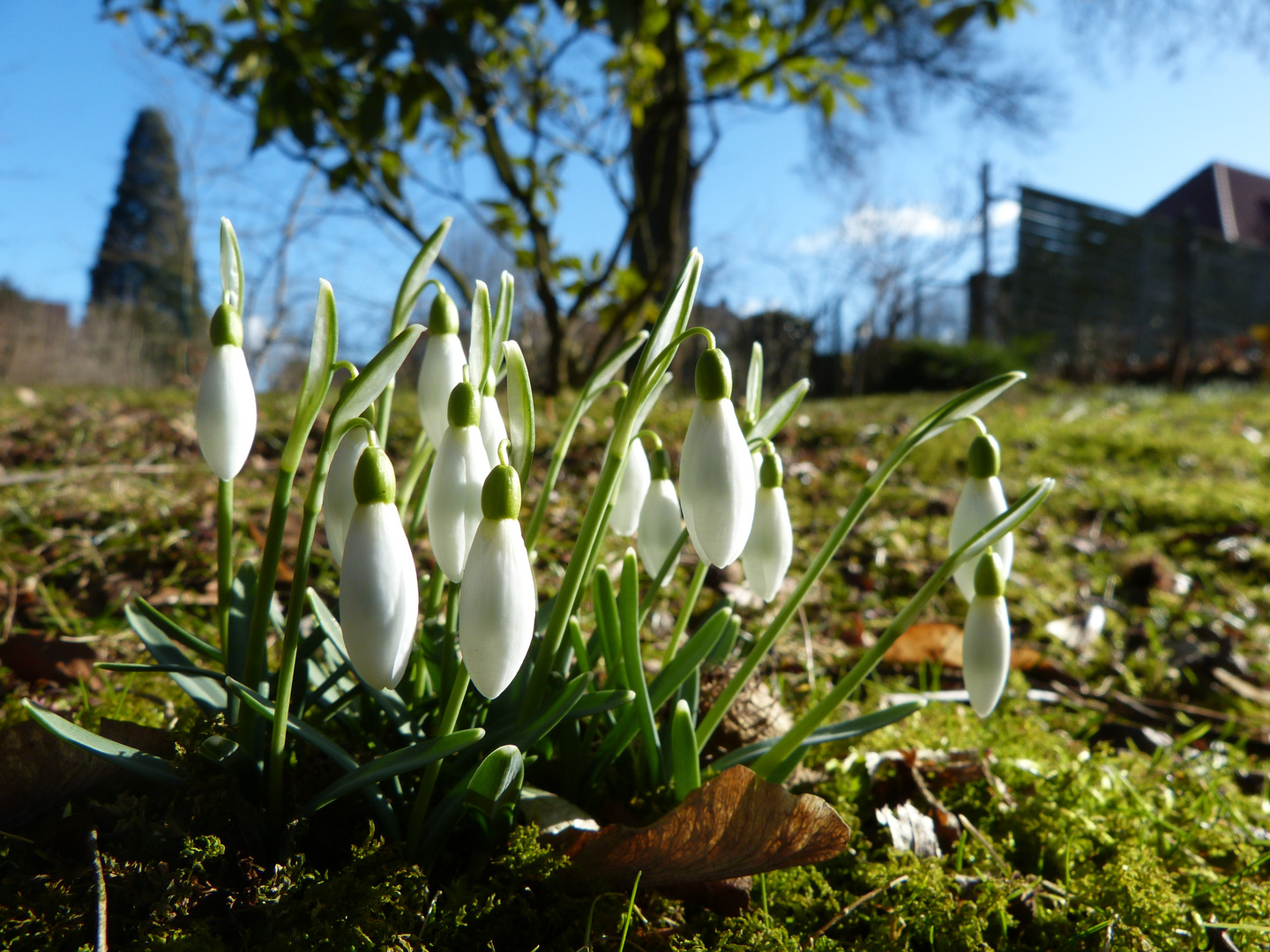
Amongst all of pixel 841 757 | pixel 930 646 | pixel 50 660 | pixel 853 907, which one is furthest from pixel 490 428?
pixel 930 646

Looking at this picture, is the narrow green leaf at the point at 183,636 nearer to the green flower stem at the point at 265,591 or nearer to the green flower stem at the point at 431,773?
the green flower stem at the point at 265,591

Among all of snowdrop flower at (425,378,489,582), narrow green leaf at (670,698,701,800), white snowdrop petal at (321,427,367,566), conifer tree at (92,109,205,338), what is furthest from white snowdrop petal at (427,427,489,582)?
conifer tree at (92,109,205,338)

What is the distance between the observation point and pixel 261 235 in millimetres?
11812

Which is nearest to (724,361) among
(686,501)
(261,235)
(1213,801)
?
(686,501)

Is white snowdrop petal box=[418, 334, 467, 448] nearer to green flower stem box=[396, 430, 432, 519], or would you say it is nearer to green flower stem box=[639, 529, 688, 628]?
green flower stem box=[396, 430, 432, 519]

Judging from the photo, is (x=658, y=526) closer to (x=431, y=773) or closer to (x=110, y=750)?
(x=431, y=773)

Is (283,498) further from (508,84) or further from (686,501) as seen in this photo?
(508,84)

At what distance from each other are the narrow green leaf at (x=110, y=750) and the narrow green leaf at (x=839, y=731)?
0.60 m

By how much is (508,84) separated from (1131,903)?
485 cm

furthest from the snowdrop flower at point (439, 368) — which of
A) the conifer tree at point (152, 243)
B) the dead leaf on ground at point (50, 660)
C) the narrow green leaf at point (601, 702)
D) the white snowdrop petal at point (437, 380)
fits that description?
the conifer tree at point (152, 243)

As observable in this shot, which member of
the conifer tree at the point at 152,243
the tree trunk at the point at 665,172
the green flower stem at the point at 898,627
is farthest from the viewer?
the conifer tree at the point at 152,243

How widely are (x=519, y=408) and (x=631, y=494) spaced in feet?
0.82

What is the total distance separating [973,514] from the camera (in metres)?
0.90

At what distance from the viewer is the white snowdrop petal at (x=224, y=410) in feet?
2.38
